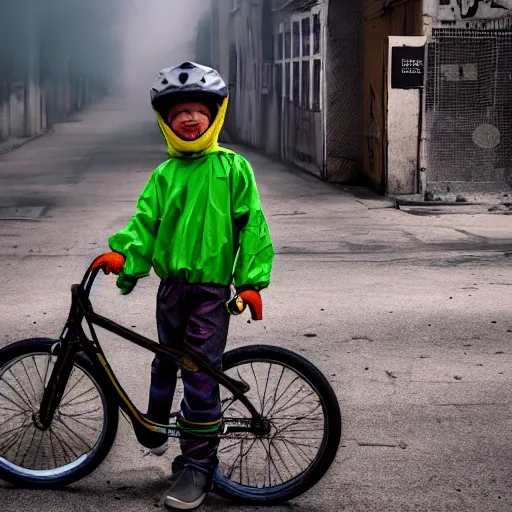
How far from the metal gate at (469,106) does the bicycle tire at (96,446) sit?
11.2 m

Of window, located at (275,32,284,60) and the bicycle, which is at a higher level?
window, located at (275,32,284,60)

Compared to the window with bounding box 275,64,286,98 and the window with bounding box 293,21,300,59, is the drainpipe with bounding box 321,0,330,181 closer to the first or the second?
the window with bounding box 293,21,300,59

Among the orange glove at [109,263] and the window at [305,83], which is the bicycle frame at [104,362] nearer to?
the orange glove at [109,263]

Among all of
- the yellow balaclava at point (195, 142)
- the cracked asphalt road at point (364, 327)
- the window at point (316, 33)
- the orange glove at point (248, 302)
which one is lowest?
the cracked asphalt road at point (364, 327)

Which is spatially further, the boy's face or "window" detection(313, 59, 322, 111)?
"window" detection(313, 59, 322, 111)

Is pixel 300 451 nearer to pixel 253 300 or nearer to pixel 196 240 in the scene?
pixel 253 300

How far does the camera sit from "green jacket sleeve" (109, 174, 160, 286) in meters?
4.18

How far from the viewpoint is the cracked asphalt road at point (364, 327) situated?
4512mm

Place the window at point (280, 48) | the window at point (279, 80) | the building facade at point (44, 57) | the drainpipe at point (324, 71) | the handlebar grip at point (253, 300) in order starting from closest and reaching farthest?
1. the handlebar grip at point (253, 300)
2. the drainpipe at point (324, 71)
3. the window at point (280, 48)
4. the window at point (279, 80)
5. the building facade at point (44, 57)

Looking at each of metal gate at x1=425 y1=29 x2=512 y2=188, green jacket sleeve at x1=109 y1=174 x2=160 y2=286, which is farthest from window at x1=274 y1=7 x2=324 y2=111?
green jacket sleeve at x1=109 y1=174 x2=160 y2=286

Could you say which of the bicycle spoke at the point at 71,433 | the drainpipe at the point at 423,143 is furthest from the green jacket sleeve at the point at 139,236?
the drainpipe at the point at 423,143

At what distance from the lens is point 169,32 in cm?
8931

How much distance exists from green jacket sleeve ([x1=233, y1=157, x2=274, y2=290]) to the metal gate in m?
11.1

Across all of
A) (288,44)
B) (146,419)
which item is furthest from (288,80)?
(146,419)
